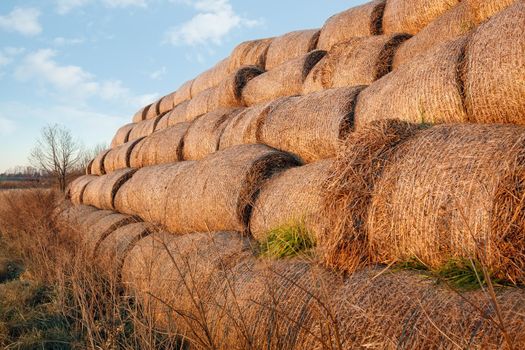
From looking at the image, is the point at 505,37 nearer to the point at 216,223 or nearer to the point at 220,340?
the point at 220,340

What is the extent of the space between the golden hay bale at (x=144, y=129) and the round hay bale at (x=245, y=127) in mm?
6734

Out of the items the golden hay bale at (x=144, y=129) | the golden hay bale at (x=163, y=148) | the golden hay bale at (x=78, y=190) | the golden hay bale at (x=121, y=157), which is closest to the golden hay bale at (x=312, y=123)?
the golden hay bale at (x=163, y=148)

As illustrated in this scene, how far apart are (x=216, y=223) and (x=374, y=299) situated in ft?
9.65

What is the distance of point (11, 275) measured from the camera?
786 cm

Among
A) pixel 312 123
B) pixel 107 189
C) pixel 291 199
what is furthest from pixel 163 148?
pixel 291 199

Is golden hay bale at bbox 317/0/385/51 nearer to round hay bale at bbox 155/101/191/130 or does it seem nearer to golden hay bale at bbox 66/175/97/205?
round hay bale at bbox 155/101/191/130

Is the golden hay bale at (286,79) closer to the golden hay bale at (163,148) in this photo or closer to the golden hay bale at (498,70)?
the golden hay bale at (163,148)

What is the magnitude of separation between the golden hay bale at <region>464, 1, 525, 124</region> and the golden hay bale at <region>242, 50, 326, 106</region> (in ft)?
12.9

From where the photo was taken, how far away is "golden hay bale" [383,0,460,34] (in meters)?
5.95

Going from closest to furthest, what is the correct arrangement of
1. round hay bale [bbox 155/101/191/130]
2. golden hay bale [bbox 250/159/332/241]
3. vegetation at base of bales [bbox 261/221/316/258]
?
vegetation at base of bales [bbox 261/221/316/258]
golden hay bale [bbox 250/159/332/241]
round hay bale [bbox 155/101/191/130]

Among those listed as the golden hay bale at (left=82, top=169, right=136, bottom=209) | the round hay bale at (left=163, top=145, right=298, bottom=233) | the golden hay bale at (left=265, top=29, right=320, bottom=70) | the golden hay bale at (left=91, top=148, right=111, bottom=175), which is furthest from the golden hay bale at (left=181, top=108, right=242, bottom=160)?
the golden hay bale at (left=91, top=148, right=111, bottom=175)

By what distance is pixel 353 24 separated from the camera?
24.6 feet

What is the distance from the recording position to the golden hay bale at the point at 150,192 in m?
6.97

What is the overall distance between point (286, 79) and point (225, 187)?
309cm
